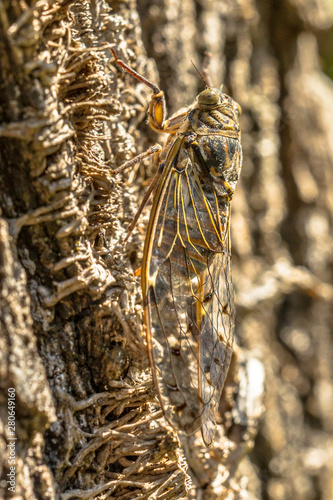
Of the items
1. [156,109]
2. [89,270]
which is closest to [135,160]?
[156,109]

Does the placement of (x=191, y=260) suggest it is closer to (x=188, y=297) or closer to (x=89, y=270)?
(x=188, y=297)

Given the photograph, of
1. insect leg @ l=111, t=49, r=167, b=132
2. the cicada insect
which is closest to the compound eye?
the cicada insect

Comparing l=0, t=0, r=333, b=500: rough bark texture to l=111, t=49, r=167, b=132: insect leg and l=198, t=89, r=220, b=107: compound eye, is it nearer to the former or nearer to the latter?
l=111, t=49, r=167, b=132: insect leg

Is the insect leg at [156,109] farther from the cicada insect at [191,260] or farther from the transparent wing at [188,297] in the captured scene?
the transparent wing at [188,297]

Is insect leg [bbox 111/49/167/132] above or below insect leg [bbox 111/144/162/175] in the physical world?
above

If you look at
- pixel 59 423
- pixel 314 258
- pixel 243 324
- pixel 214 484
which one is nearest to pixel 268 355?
pixel 243 324

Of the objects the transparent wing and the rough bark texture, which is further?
the transparent wing

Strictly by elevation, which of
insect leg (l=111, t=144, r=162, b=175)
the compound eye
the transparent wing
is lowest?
the transparent wing
